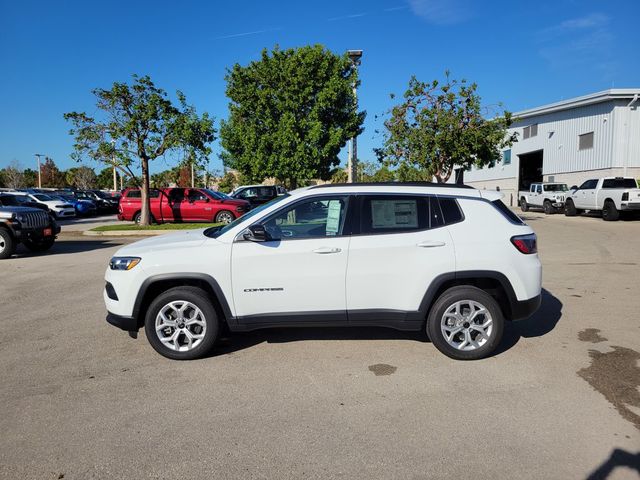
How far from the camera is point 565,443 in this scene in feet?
10.3

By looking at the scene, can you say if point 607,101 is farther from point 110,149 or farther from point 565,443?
point 565,443

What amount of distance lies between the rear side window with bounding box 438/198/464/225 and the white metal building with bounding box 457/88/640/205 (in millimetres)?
25232

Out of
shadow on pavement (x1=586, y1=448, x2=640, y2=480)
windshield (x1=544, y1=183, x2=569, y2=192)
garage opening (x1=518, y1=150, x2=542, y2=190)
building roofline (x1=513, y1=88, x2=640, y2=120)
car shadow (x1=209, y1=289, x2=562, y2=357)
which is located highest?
building roofline (x1=513, y1=88, x2=640, y2=120)

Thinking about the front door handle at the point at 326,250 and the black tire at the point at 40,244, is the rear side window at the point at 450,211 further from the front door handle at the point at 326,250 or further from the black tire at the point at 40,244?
the black tire at the point at 40,244

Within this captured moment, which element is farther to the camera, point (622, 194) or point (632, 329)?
point (622, 194)

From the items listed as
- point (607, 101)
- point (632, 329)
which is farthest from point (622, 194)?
point (632, 329)

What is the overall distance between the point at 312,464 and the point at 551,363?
2.81 m

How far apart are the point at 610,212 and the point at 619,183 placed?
1.66 m

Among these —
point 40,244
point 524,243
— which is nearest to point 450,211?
point 524,243

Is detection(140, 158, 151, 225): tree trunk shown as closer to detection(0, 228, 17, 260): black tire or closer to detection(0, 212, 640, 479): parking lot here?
detection(0, 228, 17, 260): black tire

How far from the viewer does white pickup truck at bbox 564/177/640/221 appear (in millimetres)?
20500

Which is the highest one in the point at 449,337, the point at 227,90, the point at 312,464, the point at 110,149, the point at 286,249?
the point at 227,90

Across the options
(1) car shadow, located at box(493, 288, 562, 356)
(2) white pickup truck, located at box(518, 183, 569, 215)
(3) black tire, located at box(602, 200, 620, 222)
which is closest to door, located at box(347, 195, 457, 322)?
(1) car shadow, located at box(493, 288, 562, 356)

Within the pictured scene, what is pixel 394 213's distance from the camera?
4688 mm
